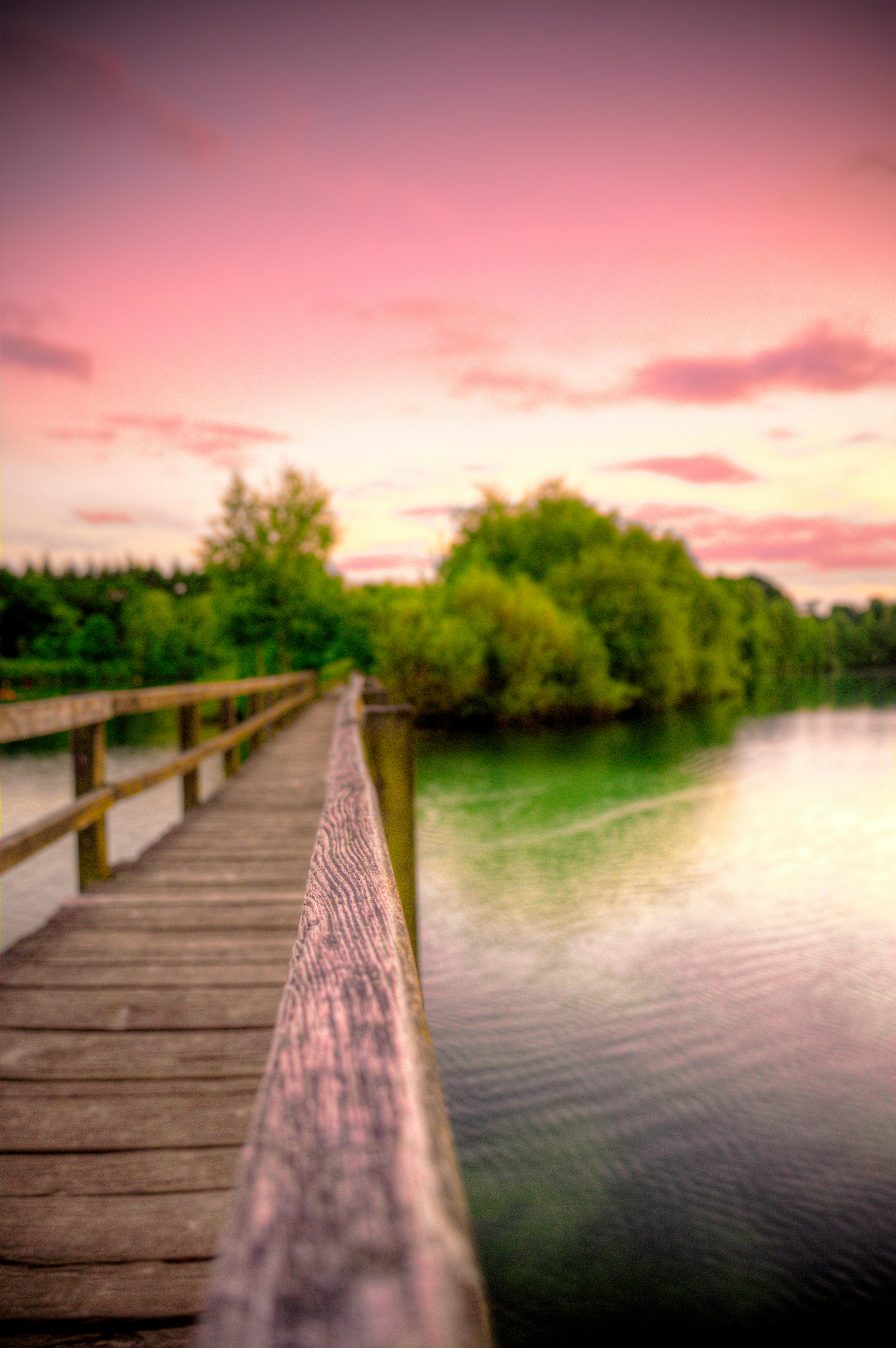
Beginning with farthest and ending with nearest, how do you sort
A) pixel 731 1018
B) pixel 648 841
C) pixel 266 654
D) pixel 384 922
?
pixel 266 654 < pixel 648 841 < pixel 731 1018 < pixel 384 922

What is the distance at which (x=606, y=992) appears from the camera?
832cm

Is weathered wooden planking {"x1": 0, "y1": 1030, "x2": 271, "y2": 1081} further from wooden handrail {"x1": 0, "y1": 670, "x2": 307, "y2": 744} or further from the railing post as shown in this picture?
the railing post

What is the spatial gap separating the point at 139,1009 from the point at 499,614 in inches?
1085

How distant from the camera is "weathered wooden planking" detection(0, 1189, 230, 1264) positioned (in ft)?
5.58

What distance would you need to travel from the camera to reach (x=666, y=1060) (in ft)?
23.1

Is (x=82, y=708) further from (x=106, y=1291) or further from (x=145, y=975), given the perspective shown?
(x=106, y=1291)

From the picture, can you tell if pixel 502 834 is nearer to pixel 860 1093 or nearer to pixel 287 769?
pixel 287 769

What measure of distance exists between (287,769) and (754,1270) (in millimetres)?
6393

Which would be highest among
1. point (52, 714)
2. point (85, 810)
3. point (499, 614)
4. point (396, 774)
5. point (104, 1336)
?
point (499, 614)

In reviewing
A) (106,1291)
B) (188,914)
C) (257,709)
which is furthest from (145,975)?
(257,709)

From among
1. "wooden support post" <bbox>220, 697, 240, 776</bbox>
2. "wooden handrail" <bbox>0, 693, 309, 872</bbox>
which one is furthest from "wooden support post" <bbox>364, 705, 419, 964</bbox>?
"wooden support post" <bbox>220, 697, 240, 776</bbox>

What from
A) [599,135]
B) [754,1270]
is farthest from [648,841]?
[599,135]

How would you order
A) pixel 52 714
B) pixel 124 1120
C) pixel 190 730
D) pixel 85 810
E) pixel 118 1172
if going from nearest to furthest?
pixel 118 1172 → pixel 124 1120 → pixel 52 714 → pixel 85 810 → pixel 190 730

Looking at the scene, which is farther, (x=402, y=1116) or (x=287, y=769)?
(x=287, y=769)
